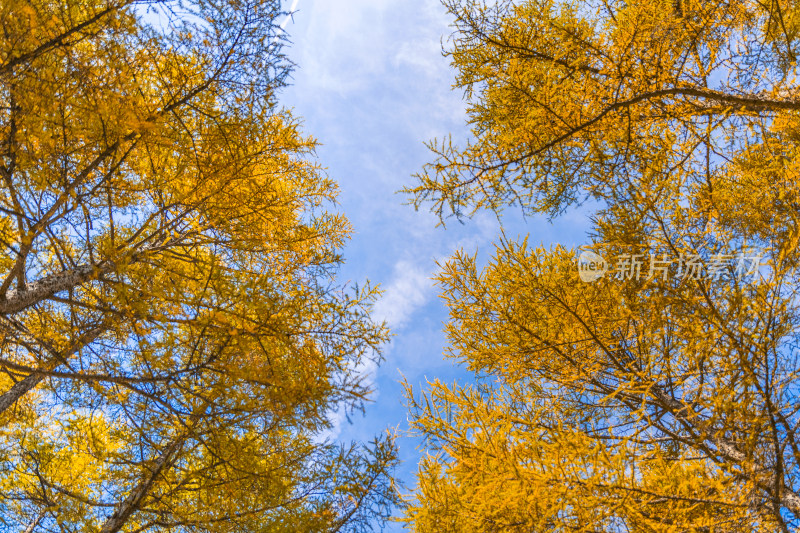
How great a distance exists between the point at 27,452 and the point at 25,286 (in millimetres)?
1823

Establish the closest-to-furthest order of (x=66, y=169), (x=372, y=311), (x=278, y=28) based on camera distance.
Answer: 1. (x=66, y=169)
2. (x=278, y=28)
3. (x=372, y=311)

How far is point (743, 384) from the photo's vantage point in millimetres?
2814

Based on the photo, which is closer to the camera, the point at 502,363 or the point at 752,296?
the point at 752,296

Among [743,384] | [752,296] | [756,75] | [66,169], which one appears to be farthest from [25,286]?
[756,75]

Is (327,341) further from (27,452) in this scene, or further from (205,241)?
(27,452)

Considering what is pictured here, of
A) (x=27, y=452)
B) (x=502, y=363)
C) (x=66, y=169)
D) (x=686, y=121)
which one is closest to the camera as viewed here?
(x=66, y=169)

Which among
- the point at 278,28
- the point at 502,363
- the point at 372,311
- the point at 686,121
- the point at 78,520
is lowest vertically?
the point at 78,520

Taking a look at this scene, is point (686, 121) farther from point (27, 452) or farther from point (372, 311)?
point (27, 452)

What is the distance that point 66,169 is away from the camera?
3201 millimetres

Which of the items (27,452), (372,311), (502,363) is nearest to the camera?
(27,452)

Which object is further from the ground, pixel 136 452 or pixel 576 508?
pixel 136 452

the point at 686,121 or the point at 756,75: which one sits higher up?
the point at 756,75

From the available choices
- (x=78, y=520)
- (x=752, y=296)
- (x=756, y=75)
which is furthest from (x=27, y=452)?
(x=756, y=75)

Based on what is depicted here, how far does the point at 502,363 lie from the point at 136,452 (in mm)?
3914
